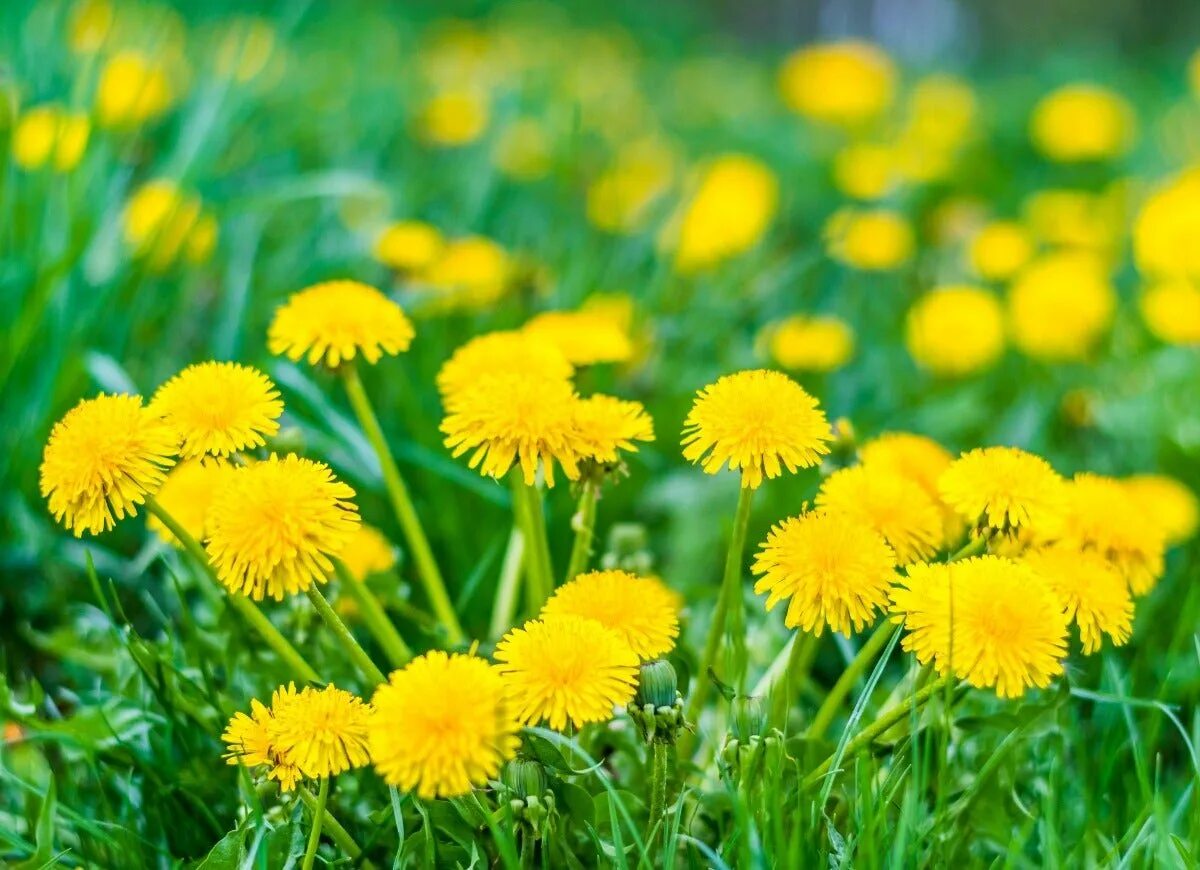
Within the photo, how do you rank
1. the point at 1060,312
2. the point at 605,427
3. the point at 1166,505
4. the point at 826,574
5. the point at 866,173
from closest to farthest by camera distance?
1. the point at 826,574
2. the point at 605,427
3. the point at 1166,505
4. the point at 1060,312
5. the point at 866,173

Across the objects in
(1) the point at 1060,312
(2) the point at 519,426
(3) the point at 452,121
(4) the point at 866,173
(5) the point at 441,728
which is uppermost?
(4) the point at 866,173

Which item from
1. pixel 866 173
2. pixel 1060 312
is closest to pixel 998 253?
pixel 1060 312

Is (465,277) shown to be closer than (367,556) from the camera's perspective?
No

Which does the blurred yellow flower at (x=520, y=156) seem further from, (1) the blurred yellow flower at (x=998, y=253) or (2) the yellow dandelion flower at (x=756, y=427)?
(2) the yellow dandelion flower at (x=756, y=427)

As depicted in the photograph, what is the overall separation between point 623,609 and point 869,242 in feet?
5.19

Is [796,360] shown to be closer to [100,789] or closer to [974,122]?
[100,789]

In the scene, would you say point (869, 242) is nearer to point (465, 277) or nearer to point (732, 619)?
point (465, 277)

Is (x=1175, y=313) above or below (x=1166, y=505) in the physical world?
above

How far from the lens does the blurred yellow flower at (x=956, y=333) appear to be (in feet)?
7.16

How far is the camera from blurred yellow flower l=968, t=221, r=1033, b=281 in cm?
253

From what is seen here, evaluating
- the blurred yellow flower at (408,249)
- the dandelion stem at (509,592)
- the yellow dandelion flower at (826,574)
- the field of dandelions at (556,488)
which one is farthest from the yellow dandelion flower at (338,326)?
the blurred yellow flower at (408,249)

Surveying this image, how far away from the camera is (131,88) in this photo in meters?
2.37

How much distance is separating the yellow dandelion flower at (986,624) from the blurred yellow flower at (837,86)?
9.06 feet

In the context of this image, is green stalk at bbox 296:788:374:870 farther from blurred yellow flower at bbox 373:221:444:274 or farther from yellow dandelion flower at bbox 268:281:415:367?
blurred yellow flower at bbox 373:221:444:274
